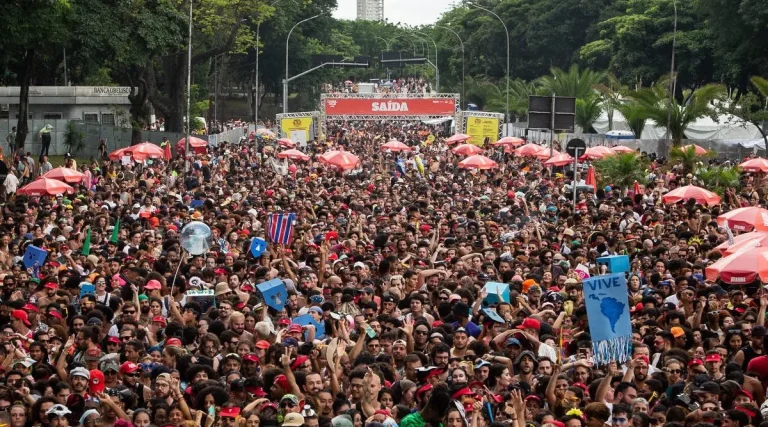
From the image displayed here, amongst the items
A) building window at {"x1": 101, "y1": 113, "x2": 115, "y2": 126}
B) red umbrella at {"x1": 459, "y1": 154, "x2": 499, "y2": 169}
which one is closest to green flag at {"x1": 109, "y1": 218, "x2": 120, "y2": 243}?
red umbrella at {"x1": 459, "y1": 154, "x2": 499, "y2": 169}

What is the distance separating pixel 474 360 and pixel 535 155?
29.0 m

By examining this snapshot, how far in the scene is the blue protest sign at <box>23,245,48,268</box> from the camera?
17.1m

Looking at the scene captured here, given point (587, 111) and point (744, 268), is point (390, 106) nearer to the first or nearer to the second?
point (587, 111)

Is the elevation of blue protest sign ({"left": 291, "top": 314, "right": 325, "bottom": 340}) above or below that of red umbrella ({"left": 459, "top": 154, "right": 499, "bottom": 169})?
above

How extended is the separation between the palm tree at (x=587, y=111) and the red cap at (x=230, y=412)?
46752 mm

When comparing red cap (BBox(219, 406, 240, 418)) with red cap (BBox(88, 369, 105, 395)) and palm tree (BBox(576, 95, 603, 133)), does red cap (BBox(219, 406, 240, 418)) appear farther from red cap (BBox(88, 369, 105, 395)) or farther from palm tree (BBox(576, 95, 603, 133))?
palm tree (BBox(576, 95, 603, 133))

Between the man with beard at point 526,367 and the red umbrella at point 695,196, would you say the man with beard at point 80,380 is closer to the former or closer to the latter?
the man with beard at point 526,367

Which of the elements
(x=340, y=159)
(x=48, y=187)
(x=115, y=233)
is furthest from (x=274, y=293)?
(x=340, y=159)

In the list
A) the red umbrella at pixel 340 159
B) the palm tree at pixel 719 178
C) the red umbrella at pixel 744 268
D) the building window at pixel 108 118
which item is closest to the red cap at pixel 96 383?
the red umbrella at pixel 744 268

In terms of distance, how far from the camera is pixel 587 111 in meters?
56.0

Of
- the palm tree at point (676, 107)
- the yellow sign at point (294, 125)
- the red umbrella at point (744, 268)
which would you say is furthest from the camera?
the yellow sign at point (294, 125)

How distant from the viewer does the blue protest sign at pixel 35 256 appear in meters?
17.1

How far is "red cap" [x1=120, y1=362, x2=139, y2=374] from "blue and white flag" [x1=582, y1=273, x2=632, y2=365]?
3524 mm

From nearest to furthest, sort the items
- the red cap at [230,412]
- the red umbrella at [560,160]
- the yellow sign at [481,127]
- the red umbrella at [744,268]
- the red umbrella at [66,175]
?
the red cap at [230,412], the red umbrella at [744,268], the red umbrella at [66,175], the red umbrella at [560,160], the yellow sign at [481,127]
